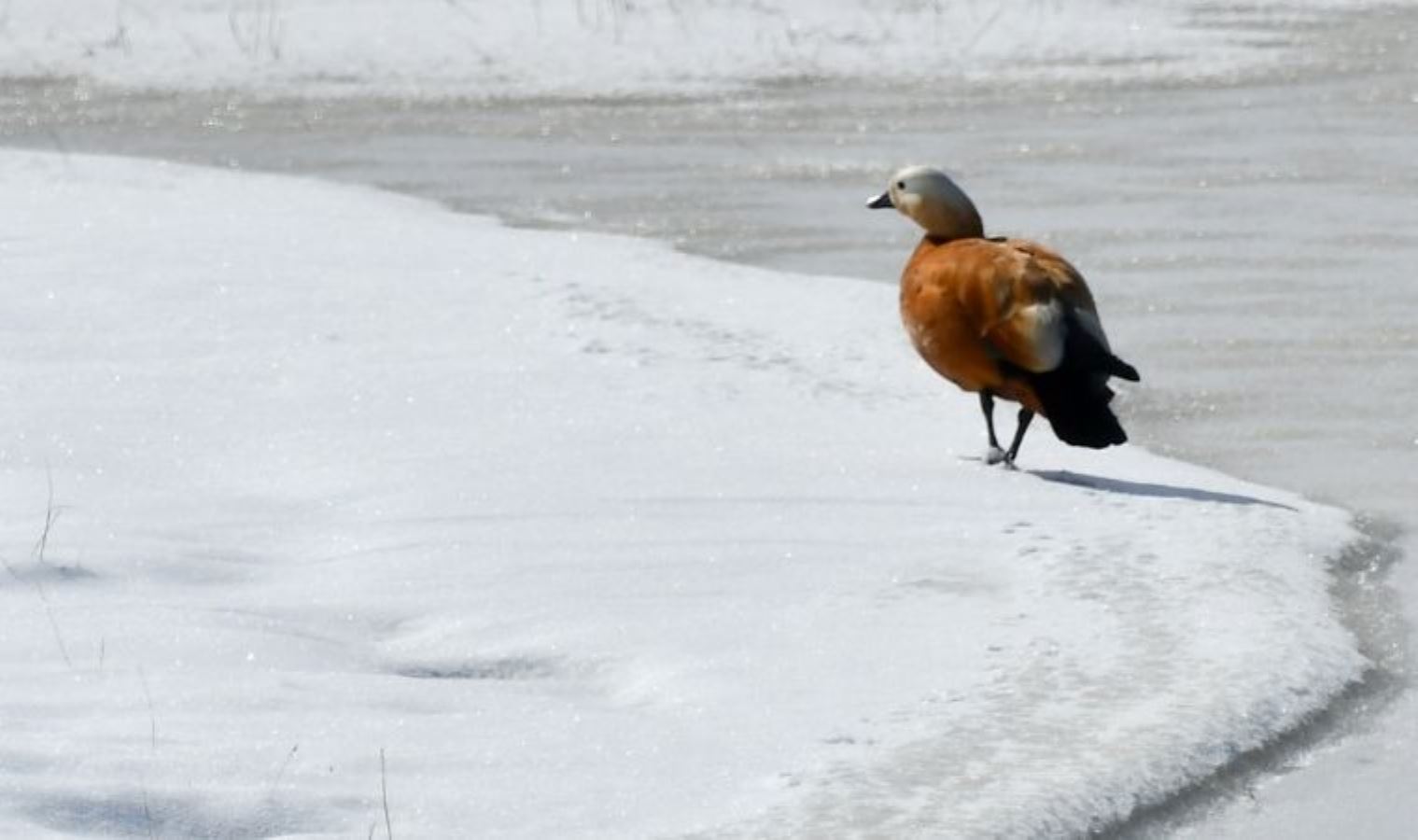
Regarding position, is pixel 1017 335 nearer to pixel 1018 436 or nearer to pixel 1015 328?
pixel 1015 328

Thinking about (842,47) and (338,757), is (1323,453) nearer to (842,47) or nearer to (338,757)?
(338,757)

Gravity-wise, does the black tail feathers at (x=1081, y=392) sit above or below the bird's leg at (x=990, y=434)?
above

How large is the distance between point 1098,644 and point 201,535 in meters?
1.89

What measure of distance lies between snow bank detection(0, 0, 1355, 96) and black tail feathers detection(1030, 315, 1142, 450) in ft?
23.7

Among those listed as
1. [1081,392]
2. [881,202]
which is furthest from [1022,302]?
[881,202]

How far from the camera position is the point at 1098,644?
5094 mm

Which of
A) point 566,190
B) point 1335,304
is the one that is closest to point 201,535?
point 1335,304

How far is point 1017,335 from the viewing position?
6.38m

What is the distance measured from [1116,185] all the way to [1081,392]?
4.48 m

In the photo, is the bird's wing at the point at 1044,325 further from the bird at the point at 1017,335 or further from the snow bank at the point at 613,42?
the snow bank at the point at 613,42

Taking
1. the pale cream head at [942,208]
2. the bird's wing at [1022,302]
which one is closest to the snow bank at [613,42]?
the pale cream head at [942,208]

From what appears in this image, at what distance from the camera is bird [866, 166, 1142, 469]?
634 cm

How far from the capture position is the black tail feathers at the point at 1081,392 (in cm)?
631

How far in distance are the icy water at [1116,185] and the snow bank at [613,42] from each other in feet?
1.68
